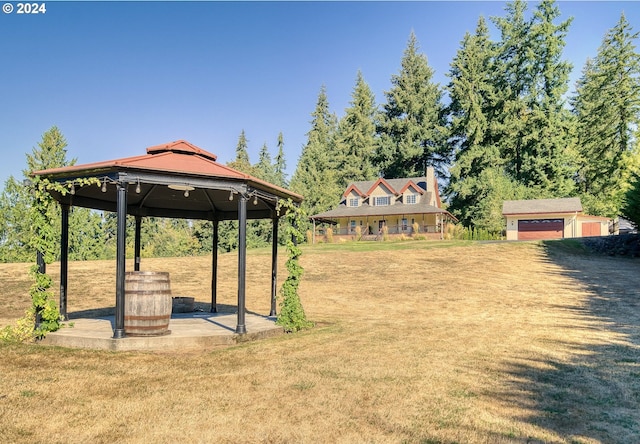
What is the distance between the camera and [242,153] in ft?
326

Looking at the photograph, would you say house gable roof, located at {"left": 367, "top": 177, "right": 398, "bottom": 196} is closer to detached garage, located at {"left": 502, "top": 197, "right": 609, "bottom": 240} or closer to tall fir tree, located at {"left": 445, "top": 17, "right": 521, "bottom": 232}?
tall fir tree, located at {"left": 445, "top": 17, "right": 521, "bottom": 232}

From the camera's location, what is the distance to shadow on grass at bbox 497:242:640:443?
5.12 metres

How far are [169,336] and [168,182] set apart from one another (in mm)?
3043

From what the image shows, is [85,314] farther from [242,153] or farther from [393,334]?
[242,153]

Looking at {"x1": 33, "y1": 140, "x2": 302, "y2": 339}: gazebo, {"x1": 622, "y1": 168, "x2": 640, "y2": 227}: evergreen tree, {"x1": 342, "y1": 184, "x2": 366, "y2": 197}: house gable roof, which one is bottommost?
{"x1": 33, "y1": 140, "x2": 302, "y2": 339}: gazebo

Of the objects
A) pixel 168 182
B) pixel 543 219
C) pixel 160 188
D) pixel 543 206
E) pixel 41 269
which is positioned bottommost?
pixel 41 269

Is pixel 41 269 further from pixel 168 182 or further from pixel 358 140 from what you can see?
pixel 358 140

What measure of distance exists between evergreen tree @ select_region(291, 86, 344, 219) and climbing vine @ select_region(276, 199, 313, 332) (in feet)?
133

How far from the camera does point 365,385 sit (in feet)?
21.8

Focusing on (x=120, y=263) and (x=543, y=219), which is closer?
(x=120, y=263)

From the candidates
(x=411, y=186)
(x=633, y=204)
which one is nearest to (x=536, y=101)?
(x=411, y=186)

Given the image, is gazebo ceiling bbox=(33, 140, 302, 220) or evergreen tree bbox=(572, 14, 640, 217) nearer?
gazebo ceiling bbox=(33, 140, 302, 220)

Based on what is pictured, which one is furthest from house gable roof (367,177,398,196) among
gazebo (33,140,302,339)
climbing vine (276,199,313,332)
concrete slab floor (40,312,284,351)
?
concrete slab floor (40,312,284,351)

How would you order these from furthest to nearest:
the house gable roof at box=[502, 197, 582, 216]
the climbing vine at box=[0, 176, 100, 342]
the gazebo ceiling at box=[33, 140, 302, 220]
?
the house gable roof at box=[502, 197, 582, 216] → the climbing vine at box=[0, 176, 100, 342] → the gazebo ceiling at box=[33, 140, 302, 220]
